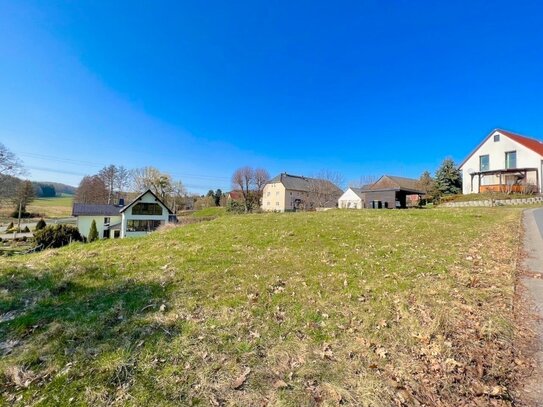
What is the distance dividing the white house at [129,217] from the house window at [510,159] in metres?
39.6

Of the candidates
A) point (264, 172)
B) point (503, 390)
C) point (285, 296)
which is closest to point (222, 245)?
point (285, 296)

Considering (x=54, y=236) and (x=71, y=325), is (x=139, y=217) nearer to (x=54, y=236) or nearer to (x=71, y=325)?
(x=54, y=236)

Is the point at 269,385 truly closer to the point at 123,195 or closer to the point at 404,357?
the point at 404,357

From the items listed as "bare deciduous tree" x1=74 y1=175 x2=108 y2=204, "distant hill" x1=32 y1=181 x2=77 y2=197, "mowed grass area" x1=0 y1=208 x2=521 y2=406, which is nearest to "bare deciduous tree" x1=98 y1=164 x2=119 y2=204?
"bare deciduous tree" x1=74 y1=175 x2=108 y2=204

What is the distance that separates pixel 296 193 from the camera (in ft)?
173

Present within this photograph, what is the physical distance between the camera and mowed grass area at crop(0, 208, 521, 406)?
222 centimetres

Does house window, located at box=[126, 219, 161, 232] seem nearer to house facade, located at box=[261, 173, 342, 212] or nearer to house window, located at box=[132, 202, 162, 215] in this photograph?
house window, located at box=[132, 202, 162, 215]

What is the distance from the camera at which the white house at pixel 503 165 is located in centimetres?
2750

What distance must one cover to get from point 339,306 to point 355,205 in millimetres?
37087

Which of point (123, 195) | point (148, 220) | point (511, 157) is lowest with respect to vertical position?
point (148, 220)

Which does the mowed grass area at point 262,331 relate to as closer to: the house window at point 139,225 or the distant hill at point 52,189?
the house window at point 139,225

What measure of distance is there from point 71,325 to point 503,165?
39.6m

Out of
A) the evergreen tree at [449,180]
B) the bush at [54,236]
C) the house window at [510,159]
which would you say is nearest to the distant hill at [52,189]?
the bush at [54,236]

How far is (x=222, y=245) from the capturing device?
24.9 feet
